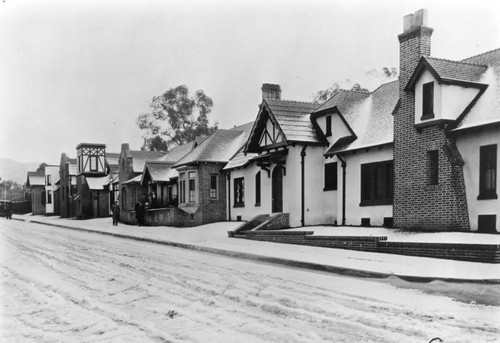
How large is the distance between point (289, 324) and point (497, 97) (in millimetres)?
12849

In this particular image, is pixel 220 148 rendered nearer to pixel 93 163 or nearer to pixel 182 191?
pixel 182 191

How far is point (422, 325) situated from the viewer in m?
6.79

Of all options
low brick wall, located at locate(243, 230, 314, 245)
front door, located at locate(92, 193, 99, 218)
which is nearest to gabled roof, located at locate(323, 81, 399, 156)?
low brick wall, located at locate(243, 230, 314, 245)

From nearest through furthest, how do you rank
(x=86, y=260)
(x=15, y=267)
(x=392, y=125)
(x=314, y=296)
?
(x=314, y=296) → (x=15, y=267) → (x=86, y=260) → (x=392, y=125)

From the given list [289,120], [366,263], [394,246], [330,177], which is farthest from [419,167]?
[289,120]

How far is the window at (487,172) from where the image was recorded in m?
15.9

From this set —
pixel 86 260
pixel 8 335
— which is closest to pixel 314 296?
pixel 8 335

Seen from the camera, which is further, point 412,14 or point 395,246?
point 412,14

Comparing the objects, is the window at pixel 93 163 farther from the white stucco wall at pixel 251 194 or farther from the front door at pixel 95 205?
the white stucco wall at pixel 251 194

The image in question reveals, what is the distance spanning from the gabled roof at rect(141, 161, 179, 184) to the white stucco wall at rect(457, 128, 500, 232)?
25410 mm

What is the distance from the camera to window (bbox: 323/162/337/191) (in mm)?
24016

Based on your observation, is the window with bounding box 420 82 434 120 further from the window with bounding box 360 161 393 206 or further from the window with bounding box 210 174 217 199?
the window with bounding box 210 174 217 199

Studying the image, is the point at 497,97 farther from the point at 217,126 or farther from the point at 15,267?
the point at 217,126

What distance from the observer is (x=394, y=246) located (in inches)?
592
